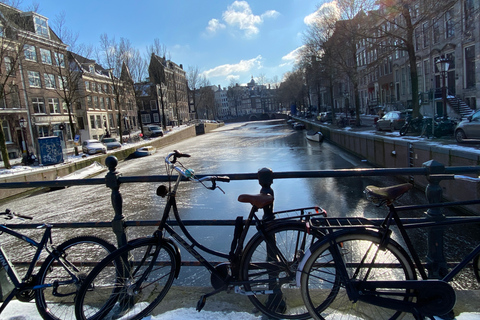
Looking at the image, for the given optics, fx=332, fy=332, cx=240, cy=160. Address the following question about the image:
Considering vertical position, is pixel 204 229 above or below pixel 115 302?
below

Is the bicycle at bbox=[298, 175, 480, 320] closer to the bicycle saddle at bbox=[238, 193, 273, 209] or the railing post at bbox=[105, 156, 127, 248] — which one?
the bicycle saddle at bbox=[238, 193, 273, 209]

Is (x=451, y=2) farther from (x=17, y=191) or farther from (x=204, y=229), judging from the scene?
(x=17, y=191)

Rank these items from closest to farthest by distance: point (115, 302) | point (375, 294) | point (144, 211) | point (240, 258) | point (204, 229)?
point (375, 294) → point (240, 258) → point (115, 302) → point (204, 229) → point (144, 211)

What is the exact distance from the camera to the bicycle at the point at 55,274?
252cm

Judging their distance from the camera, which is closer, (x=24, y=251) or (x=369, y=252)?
(x=369, y=252)

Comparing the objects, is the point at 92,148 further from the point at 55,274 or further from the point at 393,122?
the point at 55,274

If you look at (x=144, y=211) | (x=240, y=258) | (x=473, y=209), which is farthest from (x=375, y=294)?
(x=144, y=211)

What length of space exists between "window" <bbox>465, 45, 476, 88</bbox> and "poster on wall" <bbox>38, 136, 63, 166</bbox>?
3102 centimetres

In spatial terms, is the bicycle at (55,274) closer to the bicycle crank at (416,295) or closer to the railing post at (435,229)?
the bicycle crank at (416,295)

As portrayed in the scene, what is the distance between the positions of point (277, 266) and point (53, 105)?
40769 mm

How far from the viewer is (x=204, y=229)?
1054 cm

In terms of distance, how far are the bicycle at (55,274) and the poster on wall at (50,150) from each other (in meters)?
21.6

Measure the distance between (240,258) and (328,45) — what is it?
31.1 m

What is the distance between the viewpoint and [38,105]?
3466cm
